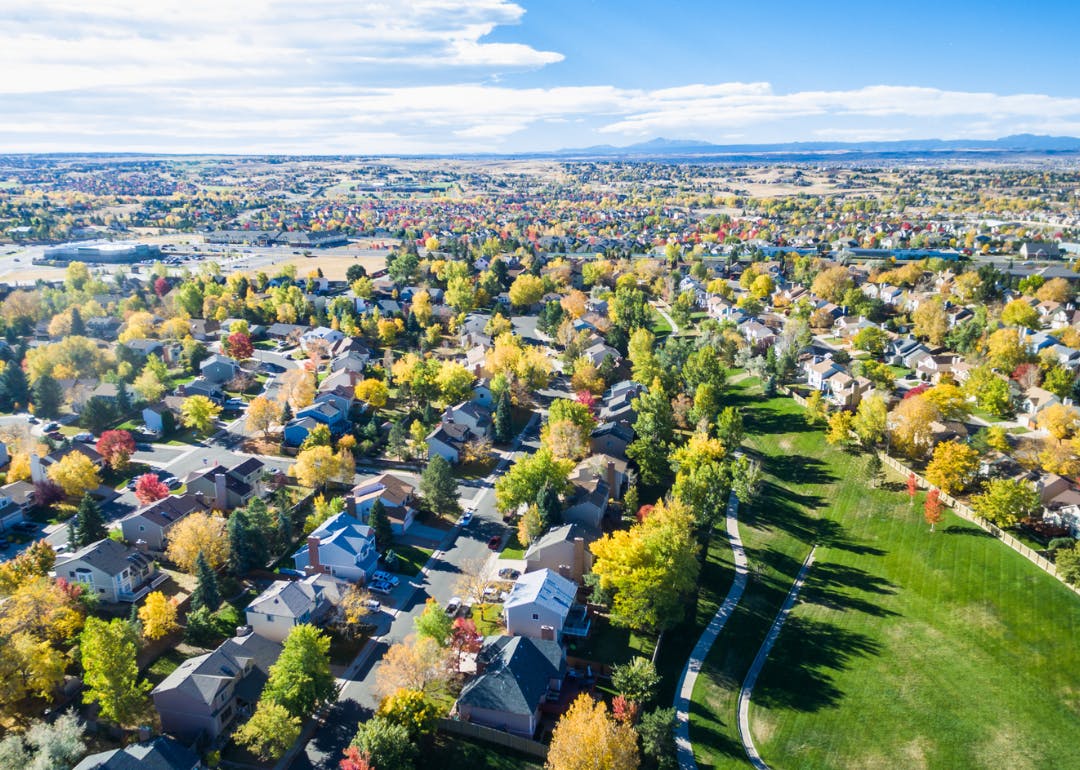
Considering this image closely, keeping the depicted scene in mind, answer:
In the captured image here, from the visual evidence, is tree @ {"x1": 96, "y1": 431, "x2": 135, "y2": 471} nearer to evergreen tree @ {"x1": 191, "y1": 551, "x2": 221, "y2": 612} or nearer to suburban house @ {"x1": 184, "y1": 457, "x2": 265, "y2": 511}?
suburban house @ {"x1": 184, "y1": 457, "x2": 265, "y2": 511}

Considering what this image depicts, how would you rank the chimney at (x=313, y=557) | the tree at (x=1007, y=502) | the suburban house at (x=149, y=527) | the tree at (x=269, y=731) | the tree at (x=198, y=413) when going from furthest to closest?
the tree at (x=198, y=413) < the tree at (x=1007, y=502) < the suburban house at (x=149, y=527) < the chimney at (x=313, y=557) < the tree at (x=269, y=731)

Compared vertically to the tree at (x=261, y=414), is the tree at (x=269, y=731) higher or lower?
lower

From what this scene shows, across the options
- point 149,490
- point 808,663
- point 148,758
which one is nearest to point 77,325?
point 149,490

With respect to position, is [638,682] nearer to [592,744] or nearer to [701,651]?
[592,744]

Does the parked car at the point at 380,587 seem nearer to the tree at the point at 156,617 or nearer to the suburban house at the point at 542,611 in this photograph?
the suburban house at the point at 542,611

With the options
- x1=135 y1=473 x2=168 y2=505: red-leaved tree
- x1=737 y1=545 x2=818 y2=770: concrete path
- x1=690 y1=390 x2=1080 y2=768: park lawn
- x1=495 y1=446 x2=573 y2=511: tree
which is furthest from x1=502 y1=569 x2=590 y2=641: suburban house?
x1=135 y1=473 x2=168 y2=505: red-leaved tree

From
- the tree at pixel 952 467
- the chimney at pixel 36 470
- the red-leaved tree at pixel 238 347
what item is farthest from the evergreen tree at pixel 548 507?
the red-leaved tree at pixel 238 347

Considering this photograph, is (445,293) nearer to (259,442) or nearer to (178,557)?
(259,442)
